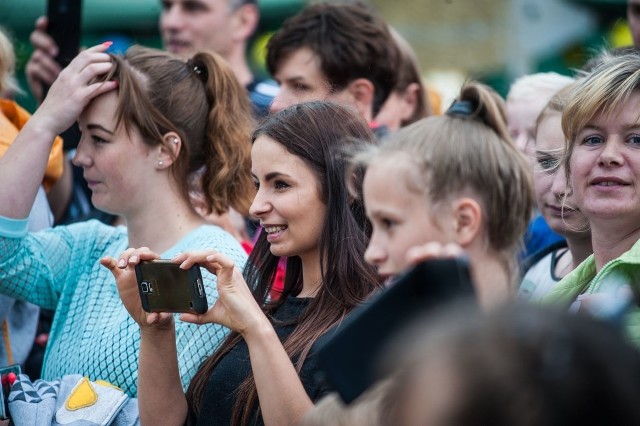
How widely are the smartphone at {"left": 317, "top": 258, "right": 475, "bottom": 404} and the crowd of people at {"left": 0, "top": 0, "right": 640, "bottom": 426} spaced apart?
33 mm

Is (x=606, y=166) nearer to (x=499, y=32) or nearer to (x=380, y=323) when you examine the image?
(x=380, y=323)

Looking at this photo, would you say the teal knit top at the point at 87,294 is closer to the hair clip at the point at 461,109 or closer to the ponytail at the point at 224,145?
the ponytail at the point at 224,145

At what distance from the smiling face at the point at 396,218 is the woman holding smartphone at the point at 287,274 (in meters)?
0.61

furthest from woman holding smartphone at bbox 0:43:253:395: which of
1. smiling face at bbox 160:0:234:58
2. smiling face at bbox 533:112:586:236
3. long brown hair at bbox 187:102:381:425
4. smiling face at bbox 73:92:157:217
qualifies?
smiling face at bbox 160:0:234:58

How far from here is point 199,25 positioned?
511cm

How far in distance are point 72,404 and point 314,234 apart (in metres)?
0.84

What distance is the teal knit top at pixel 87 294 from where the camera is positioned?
9.83 ft

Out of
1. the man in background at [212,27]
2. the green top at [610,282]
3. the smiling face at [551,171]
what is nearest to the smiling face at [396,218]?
the green top at [610,282]

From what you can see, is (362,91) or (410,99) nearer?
(362,91)

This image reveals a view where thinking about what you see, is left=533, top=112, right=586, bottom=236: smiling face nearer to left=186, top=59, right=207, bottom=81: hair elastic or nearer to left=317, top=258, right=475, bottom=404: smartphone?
left=186, top=59, right=207, bottom=81: hair elastic

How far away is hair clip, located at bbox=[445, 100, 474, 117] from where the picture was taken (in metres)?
2.08

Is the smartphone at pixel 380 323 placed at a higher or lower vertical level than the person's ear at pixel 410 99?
higher

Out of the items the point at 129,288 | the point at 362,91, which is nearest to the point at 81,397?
the point at 129,288

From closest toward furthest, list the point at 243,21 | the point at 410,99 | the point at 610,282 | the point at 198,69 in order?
1. the point at 610,282
2. the point at 198,69
3. the point at 410,99
4. the point at 243,21
